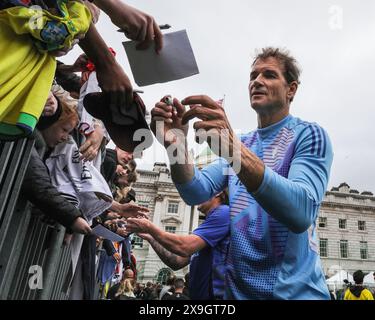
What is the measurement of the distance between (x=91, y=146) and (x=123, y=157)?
223 centimetres

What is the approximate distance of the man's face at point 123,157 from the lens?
4.65 metres

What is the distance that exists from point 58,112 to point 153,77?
106cm

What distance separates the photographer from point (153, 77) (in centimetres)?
144

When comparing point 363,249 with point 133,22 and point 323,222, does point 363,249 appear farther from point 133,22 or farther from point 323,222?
point 133,22

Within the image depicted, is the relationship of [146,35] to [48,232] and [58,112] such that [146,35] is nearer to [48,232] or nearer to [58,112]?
[58,112]

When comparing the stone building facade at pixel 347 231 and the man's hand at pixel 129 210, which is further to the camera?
the stone building facade at pixel 347 231

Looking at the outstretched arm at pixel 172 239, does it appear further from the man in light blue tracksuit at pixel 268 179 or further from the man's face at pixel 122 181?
the man's face at pixel 122 181

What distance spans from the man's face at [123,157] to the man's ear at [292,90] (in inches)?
124

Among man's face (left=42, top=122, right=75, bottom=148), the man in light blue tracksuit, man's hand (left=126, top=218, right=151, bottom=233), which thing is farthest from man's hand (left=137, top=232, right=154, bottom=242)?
the man in light blue tracksuit

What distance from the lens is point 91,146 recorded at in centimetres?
252

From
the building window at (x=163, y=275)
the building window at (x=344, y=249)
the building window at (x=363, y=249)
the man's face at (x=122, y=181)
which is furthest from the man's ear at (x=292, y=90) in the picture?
the building window at (x=363, y=249)

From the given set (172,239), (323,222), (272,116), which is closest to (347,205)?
(323,222)
